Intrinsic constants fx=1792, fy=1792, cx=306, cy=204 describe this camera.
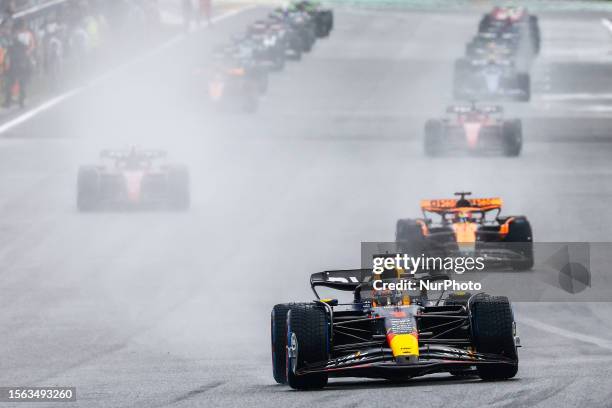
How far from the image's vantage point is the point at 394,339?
52.4 feet

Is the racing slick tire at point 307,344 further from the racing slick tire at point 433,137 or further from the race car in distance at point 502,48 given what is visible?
the race car in distance at point 502,48

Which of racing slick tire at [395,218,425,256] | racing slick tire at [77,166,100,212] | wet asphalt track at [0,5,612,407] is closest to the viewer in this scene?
wet asphalt track at [0,5,612,407]

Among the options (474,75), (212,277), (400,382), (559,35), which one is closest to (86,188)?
(212,277)

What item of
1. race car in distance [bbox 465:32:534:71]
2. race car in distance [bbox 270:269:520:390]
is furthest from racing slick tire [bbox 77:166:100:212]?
race car in distance [bbox 465:32:534:71]

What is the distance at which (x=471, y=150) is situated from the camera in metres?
42.2

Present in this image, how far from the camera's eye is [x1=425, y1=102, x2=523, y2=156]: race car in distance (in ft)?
137

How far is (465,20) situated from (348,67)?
21892mm

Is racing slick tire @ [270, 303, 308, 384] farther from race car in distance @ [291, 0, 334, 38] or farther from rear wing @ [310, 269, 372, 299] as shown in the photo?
race car in distance @ [291, 0, 334, 38]

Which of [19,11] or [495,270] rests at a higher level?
[19,11]

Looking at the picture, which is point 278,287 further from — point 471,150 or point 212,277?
point 471,150

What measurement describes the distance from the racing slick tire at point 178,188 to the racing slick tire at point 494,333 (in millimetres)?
16781

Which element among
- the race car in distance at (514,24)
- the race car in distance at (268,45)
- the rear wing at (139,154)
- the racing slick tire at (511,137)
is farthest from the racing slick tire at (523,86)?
the rear wing at (139,154)

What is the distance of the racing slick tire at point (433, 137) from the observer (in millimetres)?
41875

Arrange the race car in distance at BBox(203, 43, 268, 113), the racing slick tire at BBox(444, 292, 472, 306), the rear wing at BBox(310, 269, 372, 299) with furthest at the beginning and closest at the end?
1. the race car in distance at BBox(203, 43, 268, 113)
2. the rear wing at BBox(310, 269, 372, 299)
3. the racing slick tire at BBox(444, 292, 472, 306)
